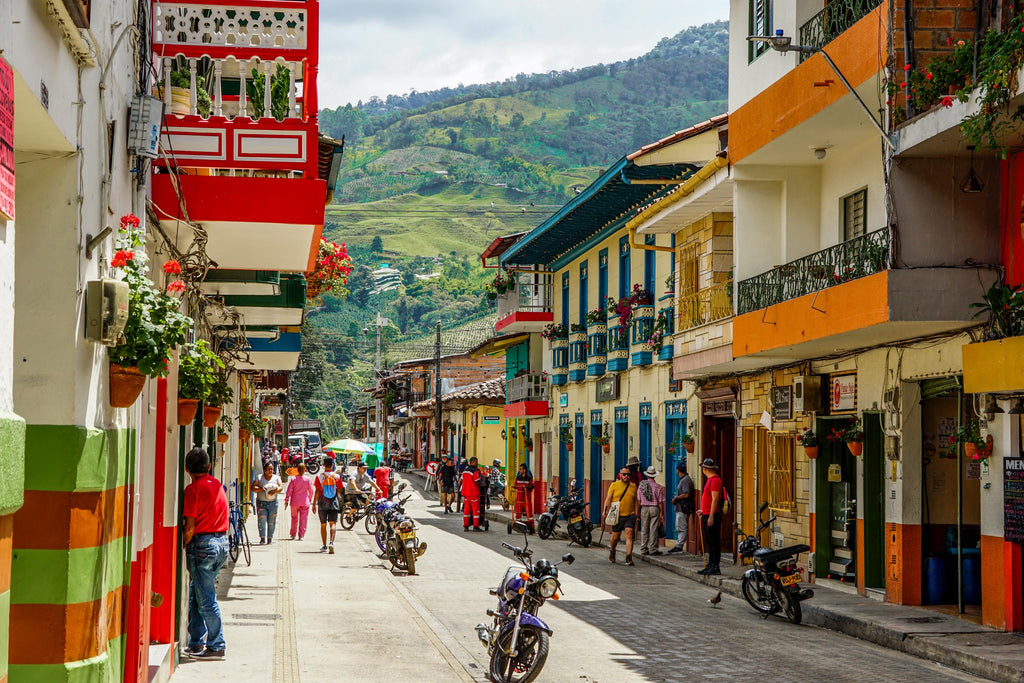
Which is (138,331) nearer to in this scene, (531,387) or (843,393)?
(843,393)

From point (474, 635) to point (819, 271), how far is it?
6.26m

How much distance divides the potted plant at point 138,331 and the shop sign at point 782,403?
545 inches

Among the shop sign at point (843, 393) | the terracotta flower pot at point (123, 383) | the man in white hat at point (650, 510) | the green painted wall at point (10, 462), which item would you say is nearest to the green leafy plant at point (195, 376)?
the terracotta flower pot at point (123, 383)

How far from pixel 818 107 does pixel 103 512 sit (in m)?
11.0

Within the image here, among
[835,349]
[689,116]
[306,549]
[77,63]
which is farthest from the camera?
[689,116]

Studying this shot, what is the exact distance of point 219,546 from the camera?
1092 cm

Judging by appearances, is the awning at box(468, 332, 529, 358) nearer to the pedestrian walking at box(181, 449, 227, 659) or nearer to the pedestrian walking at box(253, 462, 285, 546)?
the pedestrian walking at box(253, 462, 285, 546)

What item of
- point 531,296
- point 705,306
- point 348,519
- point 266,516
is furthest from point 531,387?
point 705,306

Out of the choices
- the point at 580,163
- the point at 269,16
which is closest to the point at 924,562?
the point at 269,16

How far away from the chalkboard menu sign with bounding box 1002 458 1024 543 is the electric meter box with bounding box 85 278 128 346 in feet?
31.7

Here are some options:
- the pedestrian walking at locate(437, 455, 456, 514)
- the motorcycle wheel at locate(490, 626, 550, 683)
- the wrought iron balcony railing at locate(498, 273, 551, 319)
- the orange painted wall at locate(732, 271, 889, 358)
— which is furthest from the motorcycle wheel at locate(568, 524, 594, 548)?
the motorcycle wheel at locate(490, 626, 550, 683)

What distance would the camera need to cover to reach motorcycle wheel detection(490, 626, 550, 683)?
10281mm

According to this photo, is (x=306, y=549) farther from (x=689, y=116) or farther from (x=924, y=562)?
(x=689, y=116)

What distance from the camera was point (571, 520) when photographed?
2677cm
